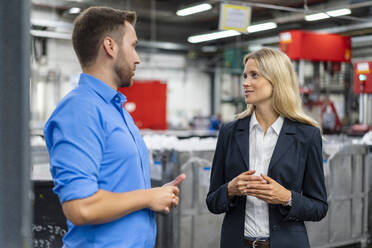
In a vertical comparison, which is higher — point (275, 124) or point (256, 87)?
point (256, 87)

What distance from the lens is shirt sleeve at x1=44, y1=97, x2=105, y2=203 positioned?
1176 mm

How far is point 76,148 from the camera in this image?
1197 mm

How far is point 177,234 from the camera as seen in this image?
393cm

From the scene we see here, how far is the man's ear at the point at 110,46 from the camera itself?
1366 millimetres

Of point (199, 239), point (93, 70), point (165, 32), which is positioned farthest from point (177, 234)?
point (165, 32)

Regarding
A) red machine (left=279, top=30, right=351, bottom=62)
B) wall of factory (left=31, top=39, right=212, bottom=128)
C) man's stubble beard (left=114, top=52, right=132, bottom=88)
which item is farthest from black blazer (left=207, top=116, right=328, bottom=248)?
wall of factory (left=31, top=39, right=212, bottom=128)

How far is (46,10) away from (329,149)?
11880 mm

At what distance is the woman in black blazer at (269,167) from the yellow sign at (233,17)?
10.4 feet

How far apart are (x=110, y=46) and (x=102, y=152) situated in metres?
0.36

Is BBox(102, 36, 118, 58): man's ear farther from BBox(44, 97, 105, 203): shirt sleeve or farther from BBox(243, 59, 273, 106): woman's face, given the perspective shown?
BBox(243, 59, 273, 106): woman's face

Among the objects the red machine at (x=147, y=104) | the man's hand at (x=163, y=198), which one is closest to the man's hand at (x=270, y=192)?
the man's hand at (x=163, y=198)

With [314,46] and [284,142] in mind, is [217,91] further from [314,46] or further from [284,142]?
[284,142]
